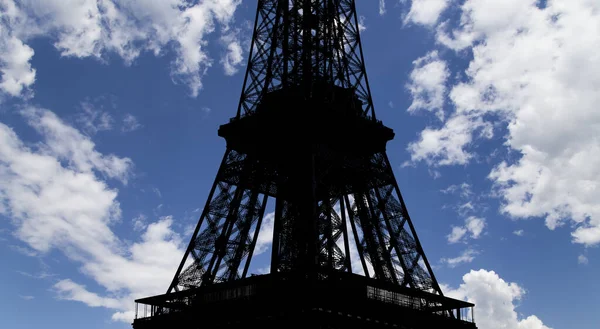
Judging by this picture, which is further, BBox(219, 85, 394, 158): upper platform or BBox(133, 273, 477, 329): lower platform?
BBox(219, 85, 394, 158): upper platform

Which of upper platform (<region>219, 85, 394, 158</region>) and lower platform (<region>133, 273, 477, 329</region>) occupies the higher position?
upper platform (<region>219, 85, 394, 158</region>)

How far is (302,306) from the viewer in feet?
231

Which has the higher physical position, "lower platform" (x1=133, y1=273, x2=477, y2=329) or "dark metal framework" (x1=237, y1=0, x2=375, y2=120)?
"dark metal framework" (x1=237, y1=0, x2=375, y2=120)

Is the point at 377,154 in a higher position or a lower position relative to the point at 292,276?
higher

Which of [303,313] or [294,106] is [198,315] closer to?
[303,313]

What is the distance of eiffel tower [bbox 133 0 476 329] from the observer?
7400 centimetres

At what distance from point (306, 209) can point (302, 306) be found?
9.91 m

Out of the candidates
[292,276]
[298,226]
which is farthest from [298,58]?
[292,276]

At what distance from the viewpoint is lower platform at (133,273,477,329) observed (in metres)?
71.1

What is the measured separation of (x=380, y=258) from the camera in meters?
82.4

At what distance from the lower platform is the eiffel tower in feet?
0.34

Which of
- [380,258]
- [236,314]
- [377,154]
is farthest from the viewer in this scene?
[377,154]

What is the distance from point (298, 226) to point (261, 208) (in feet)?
25.3

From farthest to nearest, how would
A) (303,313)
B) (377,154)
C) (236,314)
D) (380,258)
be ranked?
(377,154), (380,258), (236,314), (303,313)
